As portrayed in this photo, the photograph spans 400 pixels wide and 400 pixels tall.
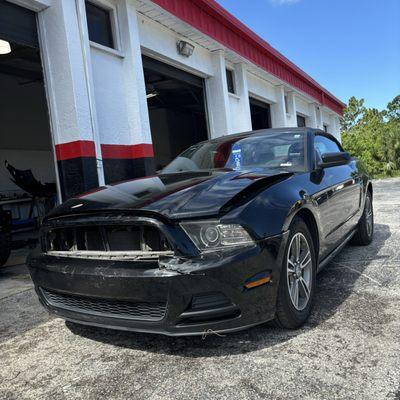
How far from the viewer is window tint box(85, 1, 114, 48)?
254 inches

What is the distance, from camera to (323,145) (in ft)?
13.8

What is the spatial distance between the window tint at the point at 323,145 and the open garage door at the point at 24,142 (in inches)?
248

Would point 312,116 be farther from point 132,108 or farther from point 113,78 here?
point 113,78

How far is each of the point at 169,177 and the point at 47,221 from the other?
0.99 m

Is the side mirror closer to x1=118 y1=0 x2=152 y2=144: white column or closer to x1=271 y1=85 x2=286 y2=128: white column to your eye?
x1=118 y1=0 x2=152 y2=144: white column

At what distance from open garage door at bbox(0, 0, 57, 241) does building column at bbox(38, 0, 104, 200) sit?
2.85m

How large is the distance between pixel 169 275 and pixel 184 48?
7222 millimetres

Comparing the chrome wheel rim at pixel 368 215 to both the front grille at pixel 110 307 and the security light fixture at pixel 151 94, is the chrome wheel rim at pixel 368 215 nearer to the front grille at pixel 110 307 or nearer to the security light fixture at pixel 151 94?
the front grille at pixel 110 307

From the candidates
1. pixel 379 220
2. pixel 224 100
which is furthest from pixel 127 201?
pixel 224 100

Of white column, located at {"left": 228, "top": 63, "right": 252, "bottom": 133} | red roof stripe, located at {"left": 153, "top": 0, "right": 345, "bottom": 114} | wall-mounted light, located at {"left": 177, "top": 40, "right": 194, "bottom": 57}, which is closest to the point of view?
red roof stripe, located at {"left": 153, "top": 0, "right": 345, "bottom": 114}

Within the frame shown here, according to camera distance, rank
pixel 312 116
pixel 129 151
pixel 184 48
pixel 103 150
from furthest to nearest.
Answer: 1. pixel 312 116
2. pixel 184 48
3. pixel 129 151
4. pixel 103 150

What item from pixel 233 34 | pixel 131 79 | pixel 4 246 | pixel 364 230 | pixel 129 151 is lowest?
pixel 364 230

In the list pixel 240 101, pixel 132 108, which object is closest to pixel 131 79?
pixel 132 108

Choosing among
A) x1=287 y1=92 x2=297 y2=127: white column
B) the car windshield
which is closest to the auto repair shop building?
x1=287 y1=92 x2=297 y2=127: white column
